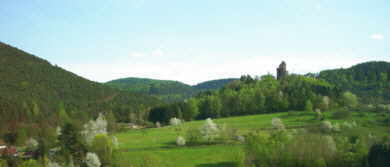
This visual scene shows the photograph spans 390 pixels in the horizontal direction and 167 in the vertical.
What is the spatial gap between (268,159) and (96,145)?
28.9 meters

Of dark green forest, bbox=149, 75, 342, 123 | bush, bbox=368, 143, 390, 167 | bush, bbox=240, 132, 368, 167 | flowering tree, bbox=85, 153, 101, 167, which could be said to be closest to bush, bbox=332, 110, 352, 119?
dark green forest, bbox=149, 75, 342, 123

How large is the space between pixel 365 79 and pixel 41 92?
166 metres

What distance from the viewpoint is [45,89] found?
125 meters

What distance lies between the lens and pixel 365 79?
161 metres

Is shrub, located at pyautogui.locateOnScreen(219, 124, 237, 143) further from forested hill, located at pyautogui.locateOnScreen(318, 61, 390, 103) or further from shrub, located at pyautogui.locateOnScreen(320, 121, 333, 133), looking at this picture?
forested hill, located at pyautogui.locateOnScreen(318, 61, 390, 103)

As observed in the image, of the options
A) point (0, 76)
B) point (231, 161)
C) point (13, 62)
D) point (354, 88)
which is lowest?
point (231, 161)

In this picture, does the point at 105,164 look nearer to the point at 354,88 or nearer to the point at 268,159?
the point at 268,159

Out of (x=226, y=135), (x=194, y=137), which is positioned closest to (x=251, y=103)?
(x=226, y=135)

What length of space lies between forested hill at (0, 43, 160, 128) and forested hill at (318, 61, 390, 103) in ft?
348

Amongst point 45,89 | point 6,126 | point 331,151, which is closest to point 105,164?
point 331,151

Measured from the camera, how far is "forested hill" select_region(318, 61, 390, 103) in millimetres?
135750

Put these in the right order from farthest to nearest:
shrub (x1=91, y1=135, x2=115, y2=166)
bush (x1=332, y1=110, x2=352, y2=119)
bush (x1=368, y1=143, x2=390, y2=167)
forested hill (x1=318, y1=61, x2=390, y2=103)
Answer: forested hill (x1=318, y1=61, x2=390, y2=103)
bush (x1=332, y1=110, x2=352, y2=119)
shrub (x1=91, y1=135, x2=115, y2=166)
bush (x1=368, y1=143, x2=390, y2=167)

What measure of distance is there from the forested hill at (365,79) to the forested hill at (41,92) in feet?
348

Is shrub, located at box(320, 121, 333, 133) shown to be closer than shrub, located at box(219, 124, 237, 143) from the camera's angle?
Yes
